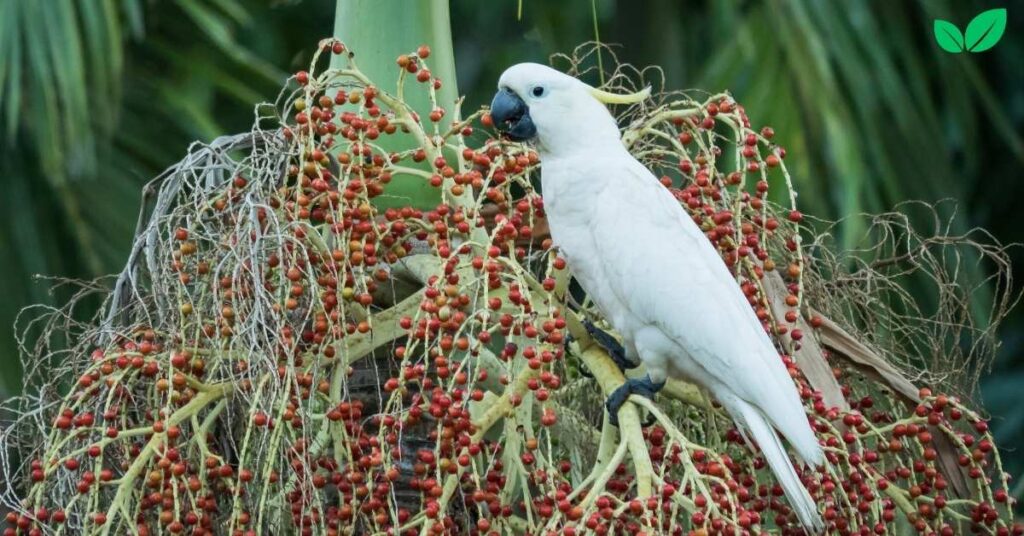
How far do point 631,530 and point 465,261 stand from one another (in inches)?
16.5

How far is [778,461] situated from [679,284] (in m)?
0.30

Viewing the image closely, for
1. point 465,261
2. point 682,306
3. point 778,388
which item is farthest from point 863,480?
point 465,261

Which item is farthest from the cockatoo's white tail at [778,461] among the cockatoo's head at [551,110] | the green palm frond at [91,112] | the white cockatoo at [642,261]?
the green palm frond at [91,112]

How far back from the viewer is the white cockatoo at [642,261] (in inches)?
72.0

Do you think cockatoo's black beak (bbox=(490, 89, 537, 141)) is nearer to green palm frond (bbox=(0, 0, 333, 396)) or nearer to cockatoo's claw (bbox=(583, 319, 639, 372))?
cockatoo's claw (bbox=(583, 319, 639, 372))

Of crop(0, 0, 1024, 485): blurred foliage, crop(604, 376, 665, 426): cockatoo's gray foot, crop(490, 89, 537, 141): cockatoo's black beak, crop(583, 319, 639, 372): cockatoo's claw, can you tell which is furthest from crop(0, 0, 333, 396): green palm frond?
crop(604, 376, 665, 426): cockatoo's gray foot

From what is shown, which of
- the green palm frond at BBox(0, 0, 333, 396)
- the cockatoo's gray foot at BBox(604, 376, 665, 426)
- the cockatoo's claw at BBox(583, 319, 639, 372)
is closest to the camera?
the cockatoo's gray foot at BBox(604, 376, 665, 426)

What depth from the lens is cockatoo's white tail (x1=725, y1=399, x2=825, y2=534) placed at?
170 cm

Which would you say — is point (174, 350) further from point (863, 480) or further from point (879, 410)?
point (879, 410)

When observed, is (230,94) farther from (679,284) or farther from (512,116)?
(679,284)

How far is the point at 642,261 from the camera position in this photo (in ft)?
6.41

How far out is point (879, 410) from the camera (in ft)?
6.86

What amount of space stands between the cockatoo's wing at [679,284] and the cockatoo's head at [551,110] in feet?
0.25

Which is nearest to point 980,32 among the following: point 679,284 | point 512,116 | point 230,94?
point 679,284
